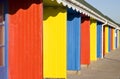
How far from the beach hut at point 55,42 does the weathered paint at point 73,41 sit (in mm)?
2452

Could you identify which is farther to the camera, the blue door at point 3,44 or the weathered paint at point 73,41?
the weathered paint at point 73,41

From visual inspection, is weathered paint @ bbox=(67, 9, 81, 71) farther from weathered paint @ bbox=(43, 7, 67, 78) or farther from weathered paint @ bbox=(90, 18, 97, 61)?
Result: weathered paint @ bbox=(90, 18, 97, 61)

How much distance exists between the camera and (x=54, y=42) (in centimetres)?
1297

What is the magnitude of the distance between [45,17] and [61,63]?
1662 mm

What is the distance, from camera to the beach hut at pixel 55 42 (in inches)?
507

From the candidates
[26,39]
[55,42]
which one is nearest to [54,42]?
[55,42]

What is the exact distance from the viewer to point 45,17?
12969mm

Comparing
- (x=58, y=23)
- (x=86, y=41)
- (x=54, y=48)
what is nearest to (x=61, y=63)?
(x=54, y=48)

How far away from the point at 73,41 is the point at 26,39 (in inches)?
261

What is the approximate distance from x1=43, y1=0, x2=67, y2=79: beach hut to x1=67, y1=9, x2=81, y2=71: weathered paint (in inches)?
96.5

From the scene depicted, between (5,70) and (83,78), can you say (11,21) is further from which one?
(83,78)

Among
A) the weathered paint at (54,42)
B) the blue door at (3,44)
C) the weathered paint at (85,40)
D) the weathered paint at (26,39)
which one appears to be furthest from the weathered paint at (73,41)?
the blue door at (3,44)

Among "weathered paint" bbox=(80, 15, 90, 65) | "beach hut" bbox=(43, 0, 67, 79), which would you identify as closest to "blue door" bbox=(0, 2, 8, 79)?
"beach hut" bbox=(43, 0, 67, 79)

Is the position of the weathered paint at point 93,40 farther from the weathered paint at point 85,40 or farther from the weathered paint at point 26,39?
the weathered paint at point 26,39
